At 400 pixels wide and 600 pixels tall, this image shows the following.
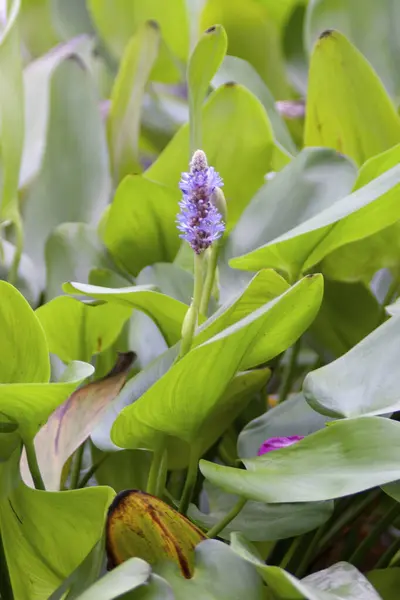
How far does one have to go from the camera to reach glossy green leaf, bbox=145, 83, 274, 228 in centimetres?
47

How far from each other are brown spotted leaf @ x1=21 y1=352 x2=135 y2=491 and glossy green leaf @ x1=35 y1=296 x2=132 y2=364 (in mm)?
59

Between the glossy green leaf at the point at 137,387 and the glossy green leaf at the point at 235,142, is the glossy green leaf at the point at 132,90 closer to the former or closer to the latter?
the glossy green leaf at the point at 235,142

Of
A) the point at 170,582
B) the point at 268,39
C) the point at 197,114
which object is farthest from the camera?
the point at 268,39

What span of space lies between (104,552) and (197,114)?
22 centimetres

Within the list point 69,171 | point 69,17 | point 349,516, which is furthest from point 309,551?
point 69,17

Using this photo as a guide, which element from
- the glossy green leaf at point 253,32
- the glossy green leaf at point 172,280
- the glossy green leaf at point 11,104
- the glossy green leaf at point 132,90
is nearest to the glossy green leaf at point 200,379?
the glossy green leaf at point 172,280

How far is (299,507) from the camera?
0.32 m

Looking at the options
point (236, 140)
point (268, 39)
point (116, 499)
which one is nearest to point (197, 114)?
point (236, 140)

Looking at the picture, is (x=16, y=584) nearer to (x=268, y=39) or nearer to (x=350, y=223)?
(x=350, y=223)

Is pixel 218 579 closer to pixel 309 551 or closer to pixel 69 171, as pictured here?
pixel 309 551

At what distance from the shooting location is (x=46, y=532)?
0.33 m

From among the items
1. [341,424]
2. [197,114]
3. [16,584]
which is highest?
[197,114]

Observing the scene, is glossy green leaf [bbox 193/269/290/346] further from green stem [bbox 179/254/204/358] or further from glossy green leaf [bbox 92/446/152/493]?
glossy green leaf [bbox 92/446/152/493]

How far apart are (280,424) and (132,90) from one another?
0.32 meters
